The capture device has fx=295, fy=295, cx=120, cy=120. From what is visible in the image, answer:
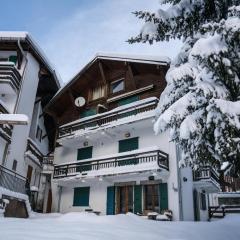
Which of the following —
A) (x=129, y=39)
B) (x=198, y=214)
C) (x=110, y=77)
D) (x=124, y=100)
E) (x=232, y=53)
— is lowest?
(x=198, y=214)

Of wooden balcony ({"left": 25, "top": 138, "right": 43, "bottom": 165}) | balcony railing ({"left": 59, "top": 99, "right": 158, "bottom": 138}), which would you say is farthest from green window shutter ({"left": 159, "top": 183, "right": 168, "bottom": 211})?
wooden balcony ({"left": 25, "top": 138, "right": 43, "bottom": 165})

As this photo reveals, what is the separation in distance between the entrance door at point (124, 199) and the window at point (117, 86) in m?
7.47

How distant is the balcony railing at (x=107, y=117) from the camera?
61.0 ft

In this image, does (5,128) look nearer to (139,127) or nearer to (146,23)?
(139,127)

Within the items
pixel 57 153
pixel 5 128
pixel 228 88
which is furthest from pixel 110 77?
pixel 228 88

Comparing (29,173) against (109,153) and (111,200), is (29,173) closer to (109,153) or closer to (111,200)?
(109,153)

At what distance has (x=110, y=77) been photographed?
22.8m

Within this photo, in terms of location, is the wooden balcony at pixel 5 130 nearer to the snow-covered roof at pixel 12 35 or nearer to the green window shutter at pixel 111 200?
the snow-covered roof at pixel 12 35

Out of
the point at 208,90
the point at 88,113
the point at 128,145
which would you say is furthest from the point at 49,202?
the point at 208,90

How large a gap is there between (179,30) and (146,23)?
1133 mm

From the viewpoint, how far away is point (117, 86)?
2236cm

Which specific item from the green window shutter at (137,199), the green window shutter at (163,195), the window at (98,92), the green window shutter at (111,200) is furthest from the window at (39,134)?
the green window shutter at (163,195)

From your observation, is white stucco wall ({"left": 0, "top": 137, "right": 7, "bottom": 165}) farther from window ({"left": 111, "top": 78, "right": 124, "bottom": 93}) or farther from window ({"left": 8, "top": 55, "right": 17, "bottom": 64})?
window ({"left": 111, "top": 78, "right": 124, "bottom": 93})

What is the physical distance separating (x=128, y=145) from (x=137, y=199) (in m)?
3.66
